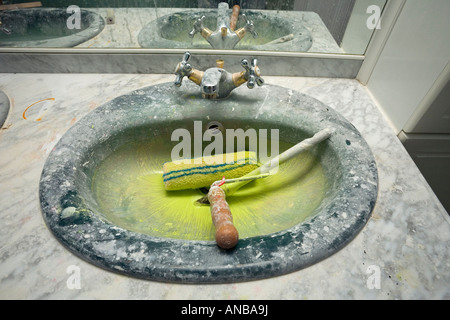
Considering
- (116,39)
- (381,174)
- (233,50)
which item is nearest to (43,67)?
(116,39)

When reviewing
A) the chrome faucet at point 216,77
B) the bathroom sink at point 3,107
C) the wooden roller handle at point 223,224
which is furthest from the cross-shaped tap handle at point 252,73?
the bathroom sink at point 3,107

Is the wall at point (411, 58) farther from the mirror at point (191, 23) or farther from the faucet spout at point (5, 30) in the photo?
the faucet spout at point (5, 30)

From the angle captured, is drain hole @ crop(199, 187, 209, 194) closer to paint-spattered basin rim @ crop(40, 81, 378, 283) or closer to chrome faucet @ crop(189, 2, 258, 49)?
paint-spattered basin rim @ crop(40, 81, 378, 283)

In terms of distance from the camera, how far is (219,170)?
627 millimetres

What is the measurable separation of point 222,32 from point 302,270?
0.63 metres

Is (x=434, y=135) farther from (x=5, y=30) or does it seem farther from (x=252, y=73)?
(x=5, y=30)

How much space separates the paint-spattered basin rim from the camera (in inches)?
15.1

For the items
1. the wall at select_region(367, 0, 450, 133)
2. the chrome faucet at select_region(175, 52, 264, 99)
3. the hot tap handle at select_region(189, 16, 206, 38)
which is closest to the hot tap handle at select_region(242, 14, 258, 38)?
the hot tap handle at select_region(189, 16, 206, 38)

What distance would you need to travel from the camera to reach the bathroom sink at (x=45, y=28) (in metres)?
0.74

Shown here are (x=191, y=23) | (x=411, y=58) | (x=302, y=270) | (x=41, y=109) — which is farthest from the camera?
(x=191, y=23)

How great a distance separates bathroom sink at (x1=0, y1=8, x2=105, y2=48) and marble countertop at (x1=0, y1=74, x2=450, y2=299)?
274mm

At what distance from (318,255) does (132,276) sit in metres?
0.28

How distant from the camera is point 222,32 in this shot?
726 millimetres

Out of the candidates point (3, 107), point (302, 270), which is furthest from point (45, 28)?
point (302, 270)
